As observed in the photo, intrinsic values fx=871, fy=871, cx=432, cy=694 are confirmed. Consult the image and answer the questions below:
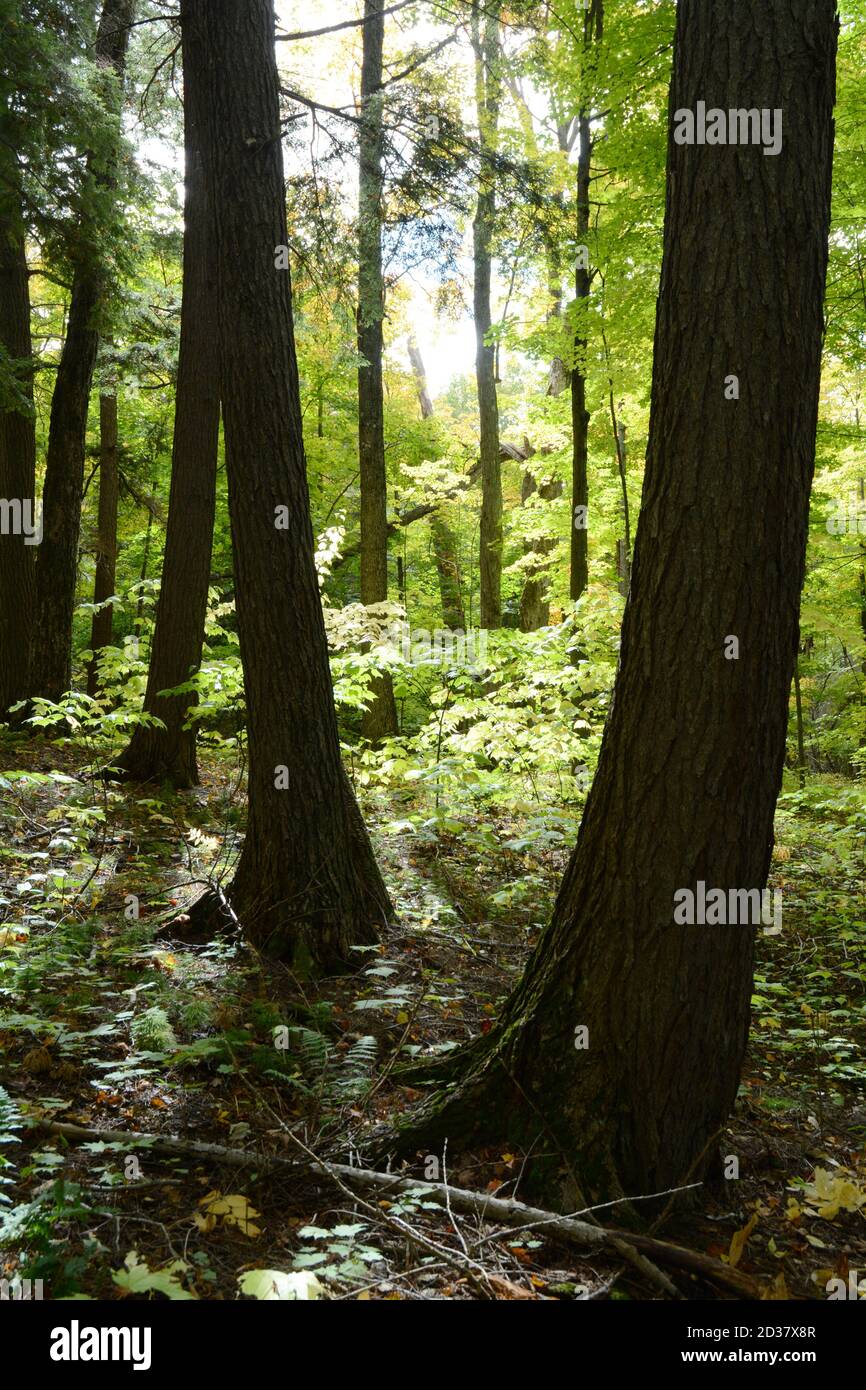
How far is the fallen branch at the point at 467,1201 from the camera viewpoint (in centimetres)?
251

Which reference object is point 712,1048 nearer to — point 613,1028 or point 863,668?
point 613,1028

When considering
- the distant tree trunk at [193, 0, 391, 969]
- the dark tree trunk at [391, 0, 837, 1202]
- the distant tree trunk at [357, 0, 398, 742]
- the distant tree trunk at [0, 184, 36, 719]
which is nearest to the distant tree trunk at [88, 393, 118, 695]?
the distant tree trunk at [0, 184, 36, 719]

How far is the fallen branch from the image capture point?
2514mm

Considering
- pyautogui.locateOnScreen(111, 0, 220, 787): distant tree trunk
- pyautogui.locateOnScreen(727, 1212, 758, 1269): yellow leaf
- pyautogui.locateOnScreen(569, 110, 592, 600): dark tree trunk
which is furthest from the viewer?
pyautogui.locateOnScreen(569, 110, 592, 600): dark tree trunk

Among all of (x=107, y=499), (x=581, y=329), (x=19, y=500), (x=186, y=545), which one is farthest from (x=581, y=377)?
(x=107, y=499)

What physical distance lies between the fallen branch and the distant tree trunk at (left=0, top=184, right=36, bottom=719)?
807 centimetres

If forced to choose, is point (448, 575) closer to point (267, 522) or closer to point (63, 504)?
point (63, 504)

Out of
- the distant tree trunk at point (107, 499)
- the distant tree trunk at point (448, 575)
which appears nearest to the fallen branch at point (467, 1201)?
the distant tree trunk at point (107, 499)

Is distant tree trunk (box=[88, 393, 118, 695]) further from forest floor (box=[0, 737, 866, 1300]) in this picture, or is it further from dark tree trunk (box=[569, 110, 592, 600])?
forest floor (box=[0, 737, 866, 1300])

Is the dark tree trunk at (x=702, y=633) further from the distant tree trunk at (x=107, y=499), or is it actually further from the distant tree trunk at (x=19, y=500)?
the distant tree trunk at (x=107, y=499)

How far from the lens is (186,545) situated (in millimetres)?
8133

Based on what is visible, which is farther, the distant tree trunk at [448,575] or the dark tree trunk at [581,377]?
the distant tree trunk at [448,575]

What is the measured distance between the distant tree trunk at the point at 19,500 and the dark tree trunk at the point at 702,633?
885 centimetres
